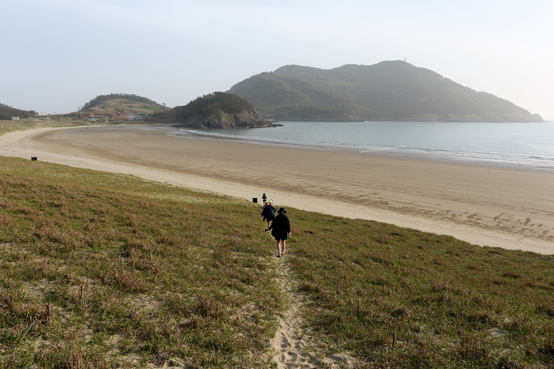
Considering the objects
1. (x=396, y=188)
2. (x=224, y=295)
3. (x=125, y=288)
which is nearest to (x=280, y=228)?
(x=224, y=295)

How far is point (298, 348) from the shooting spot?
21.0 feet

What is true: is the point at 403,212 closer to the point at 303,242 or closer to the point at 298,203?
the point at 298,203

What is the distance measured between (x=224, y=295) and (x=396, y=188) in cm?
3046

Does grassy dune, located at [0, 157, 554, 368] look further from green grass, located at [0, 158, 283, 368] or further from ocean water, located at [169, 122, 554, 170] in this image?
ocean water, located at [169, 122, 554, 170]

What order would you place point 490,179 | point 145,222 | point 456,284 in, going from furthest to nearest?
point 490,179 → point 145,222 → point 456,284

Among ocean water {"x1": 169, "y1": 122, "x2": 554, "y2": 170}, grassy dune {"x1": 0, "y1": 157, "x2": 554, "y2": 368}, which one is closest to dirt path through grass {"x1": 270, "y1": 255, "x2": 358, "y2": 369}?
grassy dune {"x1": 0, "y1": 157, "x2": 554, "y2": 368}

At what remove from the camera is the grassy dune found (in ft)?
18.9

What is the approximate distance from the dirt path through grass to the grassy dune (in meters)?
0.26

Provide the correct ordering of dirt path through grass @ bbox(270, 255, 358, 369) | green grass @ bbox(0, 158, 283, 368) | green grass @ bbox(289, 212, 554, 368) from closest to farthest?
green grass @ bbox(0, 158, 283, 368) → dirt path through grass @ bbox(270, 255, 358, 369) → green grass @ bbox(289, 212, 554, 368)

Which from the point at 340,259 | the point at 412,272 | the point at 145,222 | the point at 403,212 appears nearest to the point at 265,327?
the point at 340,259

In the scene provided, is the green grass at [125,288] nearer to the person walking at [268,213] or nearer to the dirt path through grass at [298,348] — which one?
the dirt path through grass at [298,348]

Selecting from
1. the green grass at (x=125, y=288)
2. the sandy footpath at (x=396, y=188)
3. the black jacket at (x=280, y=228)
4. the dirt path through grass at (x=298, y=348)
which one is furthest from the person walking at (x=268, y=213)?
the sandy footpath at (x=396, y=188)

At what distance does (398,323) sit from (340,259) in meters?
5.02

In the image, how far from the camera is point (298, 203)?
27266 mm
